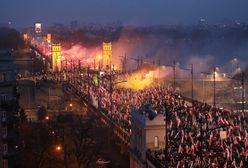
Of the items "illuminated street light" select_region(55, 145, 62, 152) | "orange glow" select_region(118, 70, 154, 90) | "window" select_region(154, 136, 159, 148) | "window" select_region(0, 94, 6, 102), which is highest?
"orange glow" select_region(118, 70, 154, 90)

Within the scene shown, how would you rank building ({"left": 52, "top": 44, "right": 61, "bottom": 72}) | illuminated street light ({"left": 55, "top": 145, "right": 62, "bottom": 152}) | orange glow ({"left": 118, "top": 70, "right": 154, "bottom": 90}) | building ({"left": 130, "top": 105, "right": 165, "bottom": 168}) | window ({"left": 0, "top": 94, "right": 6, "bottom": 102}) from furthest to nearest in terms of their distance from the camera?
building ({"left": 52, "top": 44, "right": 61, "bottom": 72}) < orange glow ({"left": 118, "top": 70, "right": 154, "bottom": 90}) < illuminated street light ({"left": 55, "top": 145, "right": 62, "bottom": 152}) < window ({"left": 0, "top": 94, "right": 6, "bottom": 102}) < building ({"left": 130, "top": 105, "right": 165, "bottom": 168})

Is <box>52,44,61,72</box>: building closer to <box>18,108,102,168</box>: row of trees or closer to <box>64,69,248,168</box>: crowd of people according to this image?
<box>18,108,102,168</box>: row of trees

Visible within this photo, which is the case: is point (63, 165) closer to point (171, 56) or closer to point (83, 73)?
point (83, 73)

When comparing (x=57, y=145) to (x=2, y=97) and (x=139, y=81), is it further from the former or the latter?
(x=139, y=81)

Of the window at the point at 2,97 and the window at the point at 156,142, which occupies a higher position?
the window at the point at 2,97

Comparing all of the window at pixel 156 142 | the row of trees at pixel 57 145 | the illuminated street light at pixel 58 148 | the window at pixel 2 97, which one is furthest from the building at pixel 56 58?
the window at pixel 156 142

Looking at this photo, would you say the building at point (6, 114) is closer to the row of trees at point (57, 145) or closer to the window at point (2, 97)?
the window at point (2, 97)

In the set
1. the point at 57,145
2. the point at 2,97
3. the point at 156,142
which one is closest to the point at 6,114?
the point at 2,97

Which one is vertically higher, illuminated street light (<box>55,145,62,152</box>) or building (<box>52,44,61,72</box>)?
building (<box>52,44,61,72</box>)

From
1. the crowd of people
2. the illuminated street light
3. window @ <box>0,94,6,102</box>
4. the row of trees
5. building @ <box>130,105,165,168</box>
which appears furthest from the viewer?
the illuminated street light

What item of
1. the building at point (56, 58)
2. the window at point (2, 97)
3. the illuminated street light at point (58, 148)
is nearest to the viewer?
the window at point (2, 97)

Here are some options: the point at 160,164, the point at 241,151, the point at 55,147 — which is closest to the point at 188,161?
the point at 160,164

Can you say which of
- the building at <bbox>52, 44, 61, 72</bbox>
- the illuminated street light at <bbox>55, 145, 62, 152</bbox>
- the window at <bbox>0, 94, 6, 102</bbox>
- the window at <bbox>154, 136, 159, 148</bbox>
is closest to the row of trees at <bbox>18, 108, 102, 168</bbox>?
the illuminated street light at <bbox>55, 145, 62, 152</bbox>

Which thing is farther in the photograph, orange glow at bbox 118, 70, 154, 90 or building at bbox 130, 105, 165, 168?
orange glow at bbox 118, 70, 154, 90
